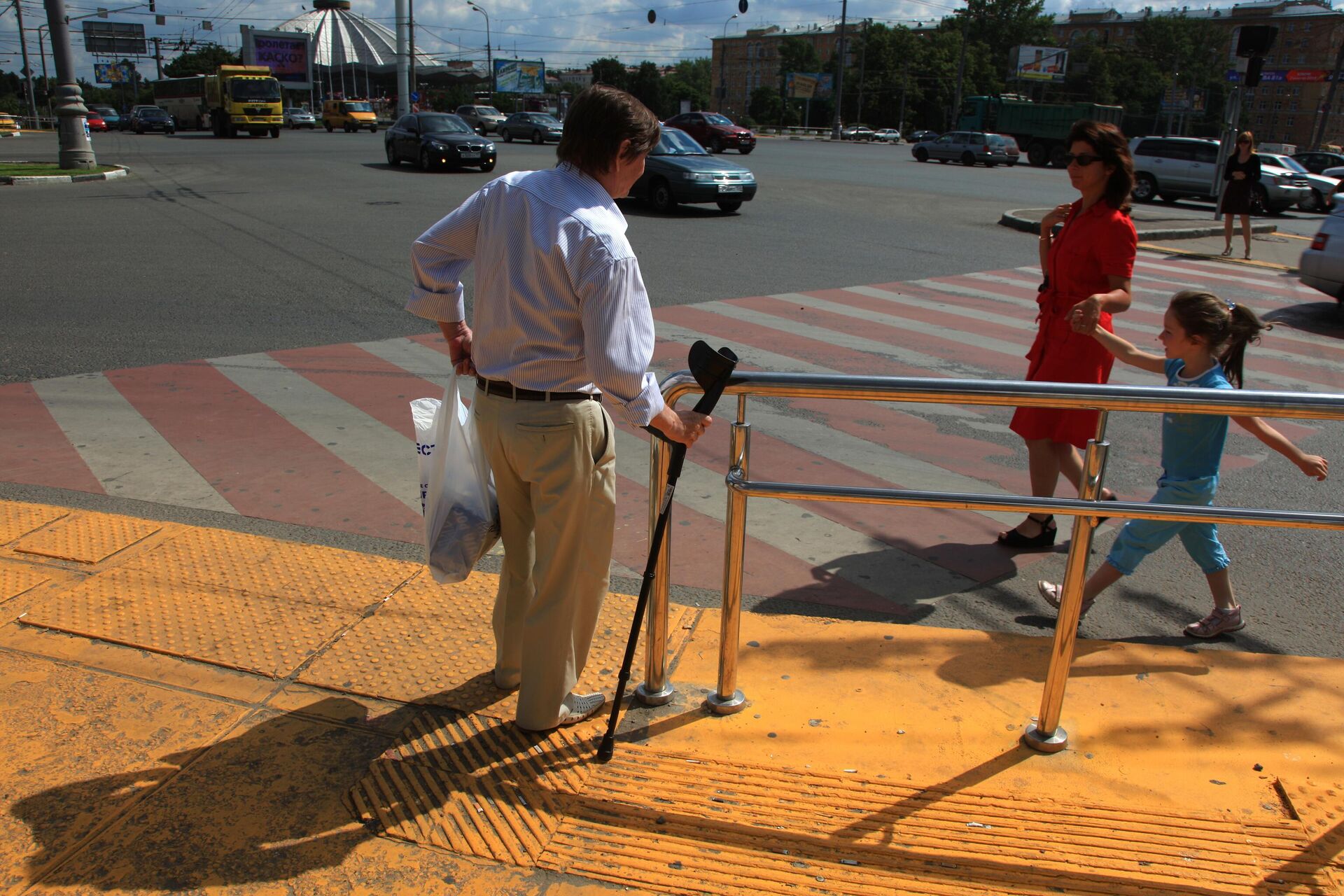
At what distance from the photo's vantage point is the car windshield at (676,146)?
57.1ft

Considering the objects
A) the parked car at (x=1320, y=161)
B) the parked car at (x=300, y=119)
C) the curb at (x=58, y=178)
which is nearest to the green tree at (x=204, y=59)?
the parked car at (x=300, y=119)

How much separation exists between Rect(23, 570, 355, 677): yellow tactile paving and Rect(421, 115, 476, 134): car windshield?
2354 centimetres

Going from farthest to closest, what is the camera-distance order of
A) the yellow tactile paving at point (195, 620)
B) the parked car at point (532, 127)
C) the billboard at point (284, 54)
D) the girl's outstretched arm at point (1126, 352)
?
1. the billboard at point (284, 54)
2. the parked car at point (532, 127)
3. the girl's outstretched arm at point (1126, 352)
4. the yellow tactile paving at point (195, 620)

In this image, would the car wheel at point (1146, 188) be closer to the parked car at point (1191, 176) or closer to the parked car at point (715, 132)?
the parked car at point (1191, 176)

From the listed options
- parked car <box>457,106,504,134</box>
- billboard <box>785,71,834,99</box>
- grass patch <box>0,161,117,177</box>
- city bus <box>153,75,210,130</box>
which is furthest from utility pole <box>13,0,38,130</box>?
billboard <box>785,71,834,99</box>

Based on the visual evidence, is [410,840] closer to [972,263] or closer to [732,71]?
[972,263]

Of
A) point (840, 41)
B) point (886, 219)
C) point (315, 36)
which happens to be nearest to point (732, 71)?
point (315, 36)

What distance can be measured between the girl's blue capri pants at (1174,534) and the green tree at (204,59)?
122 m

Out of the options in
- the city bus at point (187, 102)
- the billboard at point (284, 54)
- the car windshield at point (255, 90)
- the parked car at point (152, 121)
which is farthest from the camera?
the billboard at point (284, 54)

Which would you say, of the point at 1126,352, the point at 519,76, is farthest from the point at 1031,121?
the point at 519,76

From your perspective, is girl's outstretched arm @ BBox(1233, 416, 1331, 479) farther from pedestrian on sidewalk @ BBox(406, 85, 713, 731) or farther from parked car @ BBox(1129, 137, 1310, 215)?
parked car @ BBox(1129, 137, 1310, 215)

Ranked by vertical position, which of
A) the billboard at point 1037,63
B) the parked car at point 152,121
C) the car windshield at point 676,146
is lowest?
the parked car at point 152,121

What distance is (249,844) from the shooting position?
7.92 ft

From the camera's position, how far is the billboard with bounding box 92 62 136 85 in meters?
A: 104
